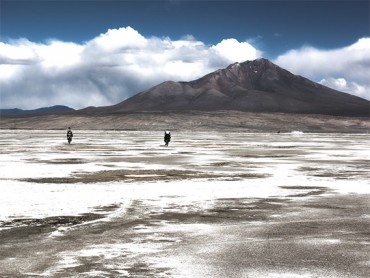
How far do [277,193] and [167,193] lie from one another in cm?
357

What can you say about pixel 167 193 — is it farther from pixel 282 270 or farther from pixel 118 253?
pixel 282 270

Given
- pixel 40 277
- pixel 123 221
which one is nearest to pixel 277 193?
pixel 123 221

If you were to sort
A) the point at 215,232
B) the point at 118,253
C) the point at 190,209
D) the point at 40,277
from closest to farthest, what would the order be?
1. the point at 40,277
2. the point at 118,253
3. the point at 215,232
4. the point at 190,209

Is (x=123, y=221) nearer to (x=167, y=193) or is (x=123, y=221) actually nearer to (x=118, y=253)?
(x=118, y=253)

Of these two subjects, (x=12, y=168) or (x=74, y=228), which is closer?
(x=74, y=228)

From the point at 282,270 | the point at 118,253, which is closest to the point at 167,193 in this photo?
the point at 118,253

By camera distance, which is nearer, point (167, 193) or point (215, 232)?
point (215, 232)

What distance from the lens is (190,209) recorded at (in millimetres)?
14859

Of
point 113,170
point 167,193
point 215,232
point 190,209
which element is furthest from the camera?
point 113,170

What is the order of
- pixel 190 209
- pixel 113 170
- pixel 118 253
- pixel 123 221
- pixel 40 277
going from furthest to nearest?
pixel 113 170, pixel 190 209, pixel 123 221, pixel 118 253, pixel 40 277

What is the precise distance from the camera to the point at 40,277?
817cm

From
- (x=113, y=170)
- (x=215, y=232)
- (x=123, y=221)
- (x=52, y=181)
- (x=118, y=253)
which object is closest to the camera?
(x=118, y=253)

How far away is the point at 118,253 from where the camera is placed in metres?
9.76

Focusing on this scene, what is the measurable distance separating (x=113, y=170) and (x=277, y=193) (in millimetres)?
10742
